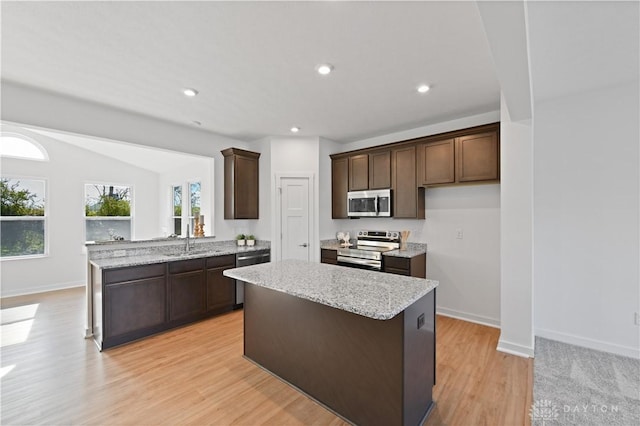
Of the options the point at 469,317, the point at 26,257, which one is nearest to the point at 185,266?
the point at 469,317

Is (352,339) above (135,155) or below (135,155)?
below

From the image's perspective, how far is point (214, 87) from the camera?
2.94 metres

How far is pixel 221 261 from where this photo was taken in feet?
13.3

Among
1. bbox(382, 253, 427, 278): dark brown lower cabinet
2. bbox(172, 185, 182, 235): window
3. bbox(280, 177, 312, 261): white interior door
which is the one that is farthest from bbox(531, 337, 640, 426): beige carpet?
bbox(172, 185, 182, 235): window

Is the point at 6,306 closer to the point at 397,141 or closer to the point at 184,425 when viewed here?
the point at 184,425

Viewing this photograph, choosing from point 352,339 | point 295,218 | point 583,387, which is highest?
point 295,218

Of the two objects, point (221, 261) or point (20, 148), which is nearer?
point (221, 261)

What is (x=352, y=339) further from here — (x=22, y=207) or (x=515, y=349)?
(x=22, y=207)

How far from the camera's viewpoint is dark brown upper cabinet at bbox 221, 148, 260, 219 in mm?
4609

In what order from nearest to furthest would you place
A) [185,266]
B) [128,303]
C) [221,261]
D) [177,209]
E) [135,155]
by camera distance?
[128,303]
[185,266]
[221,261]
[135,155]
[177,209]

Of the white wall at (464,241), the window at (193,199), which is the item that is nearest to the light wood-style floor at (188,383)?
the white wall at (464,241)

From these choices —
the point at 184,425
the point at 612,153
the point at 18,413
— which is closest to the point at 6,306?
the point at 18,413

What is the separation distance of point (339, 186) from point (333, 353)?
10.6 feet

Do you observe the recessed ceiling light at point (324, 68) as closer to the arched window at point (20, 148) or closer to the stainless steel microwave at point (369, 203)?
the stainless steel microwave at point (369, 203)
